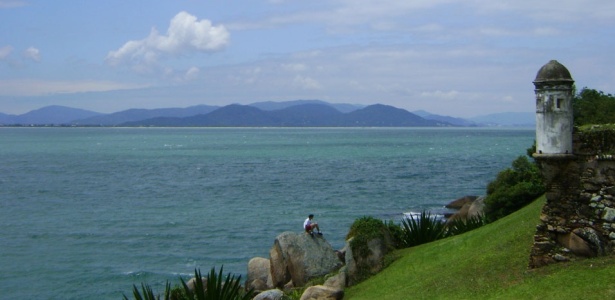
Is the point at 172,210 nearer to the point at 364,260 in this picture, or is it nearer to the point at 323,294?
the point at 364,260

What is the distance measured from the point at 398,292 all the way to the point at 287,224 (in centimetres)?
2743

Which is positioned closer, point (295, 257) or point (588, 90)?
point (295, 257)

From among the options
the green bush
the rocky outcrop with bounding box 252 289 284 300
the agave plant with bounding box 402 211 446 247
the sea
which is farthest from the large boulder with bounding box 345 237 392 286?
the sea

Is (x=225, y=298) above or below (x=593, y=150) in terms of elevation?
below

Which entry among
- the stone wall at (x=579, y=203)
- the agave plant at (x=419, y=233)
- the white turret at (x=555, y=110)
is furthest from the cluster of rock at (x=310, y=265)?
the white turret at (x=555, y=110)

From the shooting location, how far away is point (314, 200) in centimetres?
5812

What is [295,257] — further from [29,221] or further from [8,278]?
[29,221]

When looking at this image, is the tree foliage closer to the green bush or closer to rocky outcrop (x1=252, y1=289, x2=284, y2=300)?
the green bush

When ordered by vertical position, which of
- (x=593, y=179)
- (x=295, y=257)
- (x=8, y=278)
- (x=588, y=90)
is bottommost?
(x=8, y=278)

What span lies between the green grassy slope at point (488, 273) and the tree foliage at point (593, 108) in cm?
1942

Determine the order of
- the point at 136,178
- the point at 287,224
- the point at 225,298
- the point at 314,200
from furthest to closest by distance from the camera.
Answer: the point at 136,178
the point at 314,200
the point at 287,224
the point at 225,298

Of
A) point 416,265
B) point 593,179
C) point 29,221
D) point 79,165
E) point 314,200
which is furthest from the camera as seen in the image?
point 79,165

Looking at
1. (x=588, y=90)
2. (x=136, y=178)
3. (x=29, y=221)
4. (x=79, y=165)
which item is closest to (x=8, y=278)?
(x=29, y=221)

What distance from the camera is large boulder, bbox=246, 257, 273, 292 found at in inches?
1062
